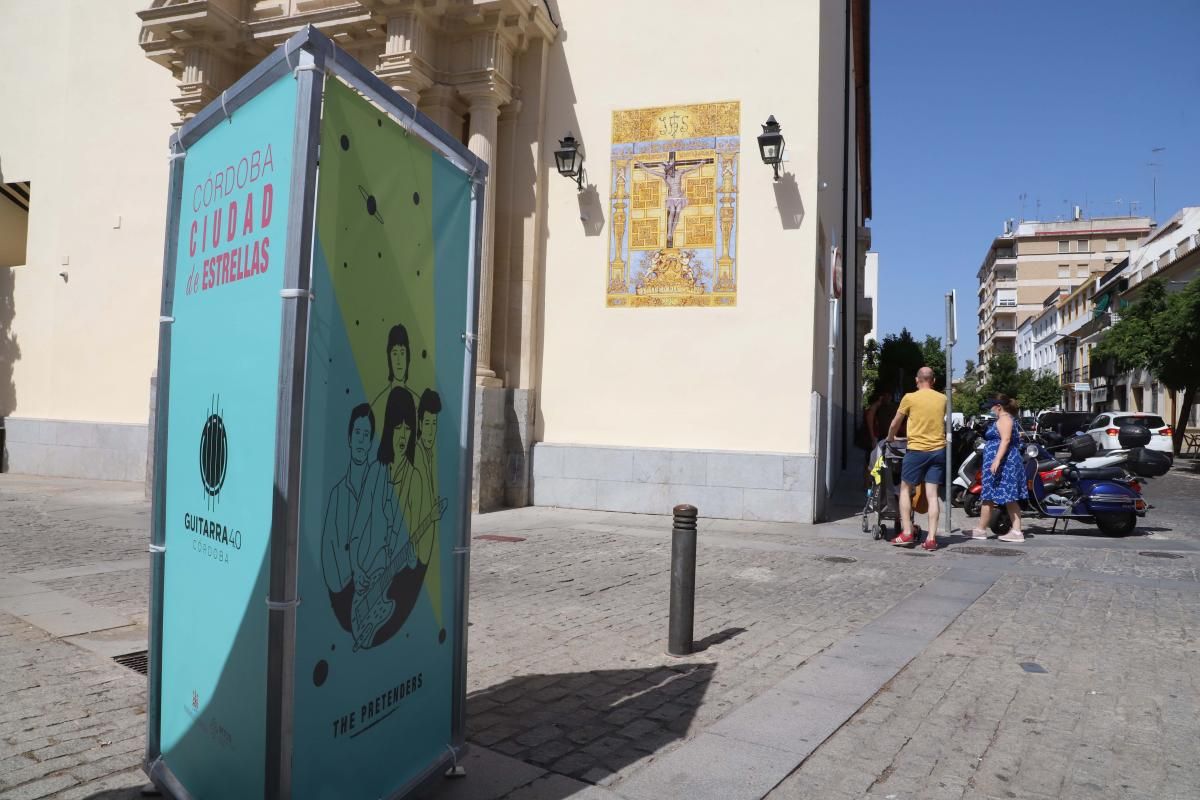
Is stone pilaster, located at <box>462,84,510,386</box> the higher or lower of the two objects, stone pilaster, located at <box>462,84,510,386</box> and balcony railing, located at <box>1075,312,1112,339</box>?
the lower

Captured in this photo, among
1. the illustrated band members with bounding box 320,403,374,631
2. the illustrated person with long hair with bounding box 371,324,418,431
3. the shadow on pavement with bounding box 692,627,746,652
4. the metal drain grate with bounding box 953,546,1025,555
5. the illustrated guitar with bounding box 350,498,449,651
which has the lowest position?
the shadow on pavement with bounding box 692,627,746,652

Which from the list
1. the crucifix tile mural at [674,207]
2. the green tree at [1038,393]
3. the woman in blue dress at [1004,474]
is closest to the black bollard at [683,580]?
the woman in blue dress at [1004,474]

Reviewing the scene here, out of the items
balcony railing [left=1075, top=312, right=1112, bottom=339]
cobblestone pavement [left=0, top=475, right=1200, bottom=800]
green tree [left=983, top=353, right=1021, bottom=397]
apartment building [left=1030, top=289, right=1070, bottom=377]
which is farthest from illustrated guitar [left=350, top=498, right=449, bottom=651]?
apartment building [left=1030, top=289, right=1070, bottom=377]

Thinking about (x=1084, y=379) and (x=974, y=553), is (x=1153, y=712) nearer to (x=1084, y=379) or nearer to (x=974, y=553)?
(x=974, y=553)

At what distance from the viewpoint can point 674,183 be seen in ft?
37.1

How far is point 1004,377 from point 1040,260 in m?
21.6

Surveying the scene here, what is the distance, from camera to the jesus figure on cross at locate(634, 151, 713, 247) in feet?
37.0

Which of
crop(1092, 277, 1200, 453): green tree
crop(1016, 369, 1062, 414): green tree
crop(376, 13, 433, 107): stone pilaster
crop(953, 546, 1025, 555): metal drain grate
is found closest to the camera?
crop(953, 546, 1025, 555): metal drain grate

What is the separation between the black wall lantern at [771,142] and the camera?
10.4 meters

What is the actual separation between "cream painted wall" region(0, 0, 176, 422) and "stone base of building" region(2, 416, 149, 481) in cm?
26

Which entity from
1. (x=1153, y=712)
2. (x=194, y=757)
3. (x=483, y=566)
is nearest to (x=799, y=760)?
(x=1153, y=712)

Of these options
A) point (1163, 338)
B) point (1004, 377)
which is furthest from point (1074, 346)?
point (1163, 338)

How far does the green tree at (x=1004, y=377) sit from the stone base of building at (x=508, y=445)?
71.6m

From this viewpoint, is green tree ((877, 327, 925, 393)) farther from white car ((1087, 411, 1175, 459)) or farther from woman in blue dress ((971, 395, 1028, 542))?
woman in blue dress ((971, 395, 1028, 542))
